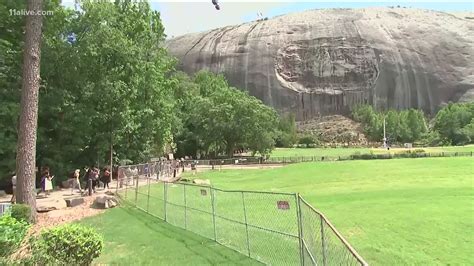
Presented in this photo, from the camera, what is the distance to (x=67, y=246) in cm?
946

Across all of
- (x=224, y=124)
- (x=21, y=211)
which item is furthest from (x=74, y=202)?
(x=224, y=124)

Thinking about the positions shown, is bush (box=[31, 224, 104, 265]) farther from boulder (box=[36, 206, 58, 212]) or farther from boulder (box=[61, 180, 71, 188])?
boulder (box=[61, 180, 71, 188])

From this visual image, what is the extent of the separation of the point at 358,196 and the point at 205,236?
11184 millimetres

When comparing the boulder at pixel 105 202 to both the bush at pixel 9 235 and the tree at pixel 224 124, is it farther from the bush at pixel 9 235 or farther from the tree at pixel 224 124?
the tree at pixel 224 124

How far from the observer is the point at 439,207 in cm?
1745

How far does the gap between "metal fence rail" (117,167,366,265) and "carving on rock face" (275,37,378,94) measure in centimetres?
10052

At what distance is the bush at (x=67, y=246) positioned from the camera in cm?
934

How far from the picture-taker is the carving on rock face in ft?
395

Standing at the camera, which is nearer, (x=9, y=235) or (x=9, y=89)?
(x=9, y=235)

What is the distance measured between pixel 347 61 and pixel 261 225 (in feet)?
368

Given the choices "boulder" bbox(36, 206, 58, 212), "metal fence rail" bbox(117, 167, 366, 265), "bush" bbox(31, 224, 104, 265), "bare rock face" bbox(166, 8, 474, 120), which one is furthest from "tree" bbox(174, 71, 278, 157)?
"bush" bbox(31, 224, 104, 265)

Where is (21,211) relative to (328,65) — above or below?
below

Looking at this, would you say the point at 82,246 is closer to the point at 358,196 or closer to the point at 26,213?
the point at 26,213

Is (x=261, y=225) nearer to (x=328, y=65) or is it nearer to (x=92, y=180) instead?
(x=92, y=180)
